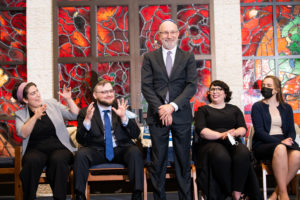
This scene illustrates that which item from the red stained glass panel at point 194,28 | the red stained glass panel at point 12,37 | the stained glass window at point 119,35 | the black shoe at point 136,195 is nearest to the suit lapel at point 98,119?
the black shoe at point 136,195

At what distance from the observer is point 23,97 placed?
12.0 feet

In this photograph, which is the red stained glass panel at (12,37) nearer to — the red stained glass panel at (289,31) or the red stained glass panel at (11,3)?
the red stained glass panel at (11,3)

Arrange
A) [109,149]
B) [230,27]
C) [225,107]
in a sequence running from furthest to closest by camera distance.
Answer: [230,27]
[225,107]
[109,149]

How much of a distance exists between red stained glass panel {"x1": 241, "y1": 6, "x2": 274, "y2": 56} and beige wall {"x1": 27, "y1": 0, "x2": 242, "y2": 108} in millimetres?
374

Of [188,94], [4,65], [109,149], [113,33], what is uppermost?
[113,33]

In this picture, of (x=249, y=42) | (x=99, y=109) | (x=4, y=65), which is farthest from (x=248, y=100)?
(x=4, y=65)

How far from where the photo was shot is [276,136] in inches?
152

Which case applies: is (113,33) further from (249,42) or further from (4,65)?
(249,42)

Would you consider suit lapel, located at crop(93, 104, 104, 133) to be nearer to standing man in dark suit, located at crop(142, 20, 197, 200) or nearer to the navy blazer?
standing man in dark suit, located at crop(142, 20, 197, 200)

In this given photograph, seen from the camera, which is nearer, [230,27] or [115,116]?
[115,116]

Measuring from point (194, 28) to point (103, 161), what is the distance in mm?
2663

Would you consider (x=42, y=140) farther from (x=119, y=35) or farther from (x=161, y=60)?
(x=119, y=35)

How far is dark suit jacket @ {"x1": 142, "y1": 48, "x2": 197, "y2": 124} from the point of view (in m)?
3.16

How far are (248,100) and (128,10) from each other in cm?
226
